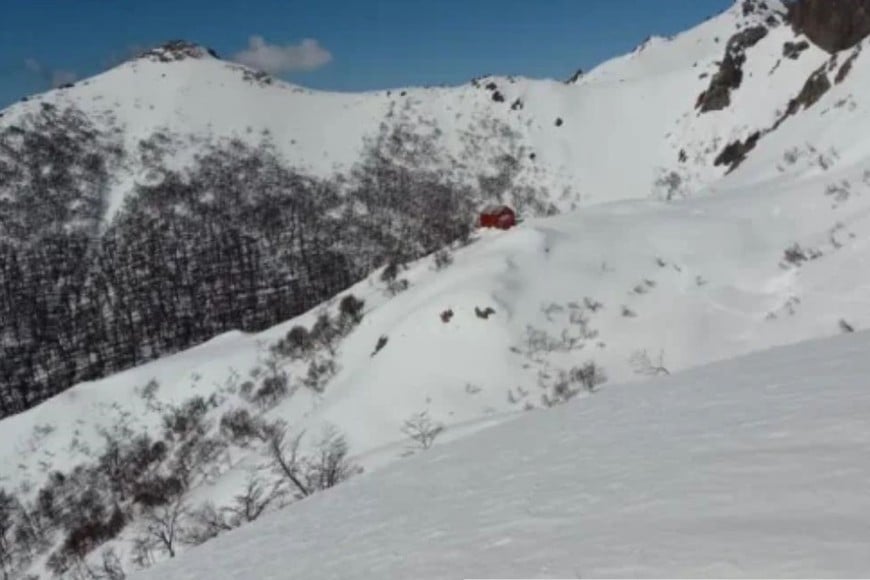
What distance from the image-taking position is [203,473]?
3644cm

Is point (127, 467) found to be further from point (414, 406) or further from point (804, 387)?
point (804, 387)

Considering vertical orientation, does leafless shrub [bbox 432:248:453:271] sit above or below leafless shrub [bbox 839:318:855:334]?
above

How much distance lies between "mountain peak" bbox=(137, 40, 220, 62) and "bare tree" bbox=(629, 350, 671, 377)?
18304 centimetres

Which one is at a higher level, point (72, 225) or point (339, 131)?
point (339, 131)

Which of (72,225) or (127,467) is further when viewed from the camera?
(72,225)

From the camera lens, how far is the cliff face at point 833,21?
56750 millimetres

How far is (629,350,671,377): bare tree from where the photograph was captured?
88.9ft

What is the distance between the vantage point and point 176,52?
7480 inches

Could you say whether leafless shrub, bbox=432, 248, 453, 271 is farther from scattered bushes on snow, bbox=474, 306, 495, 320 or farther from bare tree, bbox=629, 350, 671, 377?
bare tree, bbox=629, 350, 671, 377

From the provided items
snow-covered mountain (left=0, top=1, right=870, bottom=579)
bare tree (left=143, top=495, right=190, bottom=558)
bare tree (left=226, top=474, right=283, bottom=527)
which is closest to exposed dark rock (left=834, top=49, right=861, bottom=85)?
snow-covered mountain (left=0, top=1, right=870, bottom=579)

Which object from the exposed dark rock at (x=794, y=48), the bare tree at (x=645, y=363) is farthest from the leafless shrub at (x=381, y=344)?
the exposed dark rock at (x=794, y=48)

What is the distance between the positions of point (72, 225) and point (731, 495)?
14553cm

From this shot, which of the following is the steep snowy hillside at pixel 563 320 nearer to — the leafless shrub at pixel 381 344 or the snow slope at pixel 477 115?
the leafless shrub at pixel 381 344

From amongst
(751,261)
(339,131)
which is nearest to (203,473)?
(751,261)
